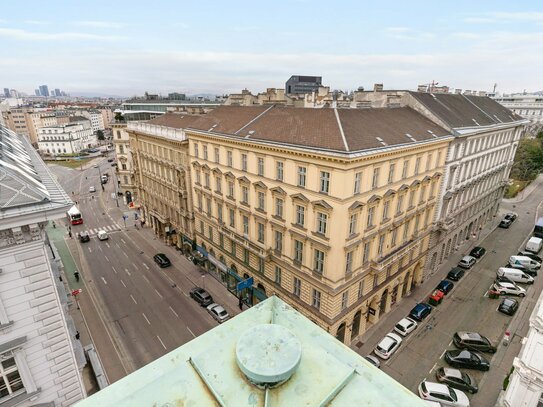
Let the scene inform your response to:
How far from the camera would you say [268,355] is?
695 centimetres

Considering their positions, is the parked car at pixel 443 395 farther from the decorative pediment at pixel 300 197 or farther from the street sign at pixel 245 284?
the street sign at pixel 245 284

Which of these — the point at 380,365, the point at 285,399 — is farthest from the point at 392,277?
the point at 285,399

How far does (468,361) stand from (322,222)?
1932 centimetres

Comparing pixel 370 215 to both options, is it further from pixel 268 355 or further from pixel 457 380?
pixel 268 355

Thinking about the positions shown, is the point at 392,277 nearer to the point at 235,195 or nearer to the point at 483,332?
the point at 483,332

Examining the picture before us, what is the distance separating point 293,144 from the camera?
2641 centimetres

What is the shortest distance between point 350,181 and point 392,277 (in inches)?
648

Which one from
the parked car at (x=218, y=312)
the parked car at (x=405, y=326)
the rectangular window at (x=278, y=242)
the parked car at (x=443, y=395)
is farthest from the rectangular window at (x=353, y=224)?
the parked car at (x=218, y=312)

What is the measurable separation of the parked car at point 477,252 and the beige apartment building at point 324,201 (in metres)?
14.3

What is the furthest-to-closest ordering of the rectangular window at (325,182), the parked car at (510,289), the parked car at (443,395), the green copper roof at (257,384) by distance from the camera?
1. the parked car at (510,289)
2. the rectangular window at (325,182)
3. the parked car at (443,395)
4. the green copper roof at (257,384)

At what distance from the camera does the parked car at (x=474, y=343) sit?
1200 inches

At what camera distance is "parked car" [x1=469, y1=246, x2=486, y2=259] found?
157ft

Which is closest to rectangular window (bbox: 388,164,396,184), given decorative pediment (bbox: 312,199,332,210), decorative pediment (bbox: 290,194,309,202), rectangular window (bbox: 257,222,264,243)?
decorative pediment (bbox: 312,199,332,210)

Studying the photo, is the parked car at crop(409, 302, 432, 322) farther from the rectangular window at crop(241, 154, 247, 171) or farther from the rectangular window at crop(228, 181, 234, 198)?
the rectangular window at crop(241, 154, 247, 171)
